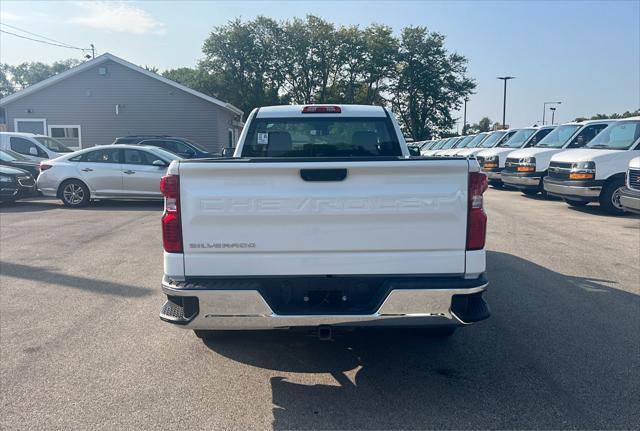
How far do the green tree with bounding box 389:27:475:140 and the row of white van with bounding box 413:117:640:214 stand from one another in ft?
148

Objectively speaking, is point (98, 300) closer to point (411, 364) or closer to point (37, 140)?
point (411, 364)

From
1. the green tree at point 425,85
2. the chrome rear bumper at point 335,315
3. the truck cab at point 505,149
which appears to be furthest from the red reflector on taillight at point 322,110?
the green tree at point 425,85

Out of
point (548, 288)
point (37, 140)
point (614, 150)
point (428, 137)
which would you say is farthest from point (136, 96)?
point (428, 137)

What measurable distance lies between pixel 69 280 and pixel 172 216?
397cm

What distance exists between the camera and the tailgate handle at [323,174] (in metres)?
3.43

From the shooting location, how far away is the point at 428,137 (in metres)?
63.0

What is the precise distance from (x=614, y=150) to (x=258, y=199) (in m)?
11.0

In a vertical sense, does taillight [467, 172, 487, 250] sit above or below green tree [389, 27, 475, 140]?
below

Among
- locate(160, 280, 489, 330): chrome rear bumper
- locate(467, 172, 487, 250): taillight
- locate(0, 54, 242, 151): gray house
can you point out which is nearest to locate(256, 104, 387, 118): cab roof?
locate(467, 172, 487, 250): taillight

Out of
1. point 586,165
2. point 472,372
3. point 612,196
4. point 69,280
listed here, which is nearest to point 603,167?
point 586,165

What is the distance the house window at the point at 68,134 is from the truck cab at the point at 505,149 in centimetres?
1956

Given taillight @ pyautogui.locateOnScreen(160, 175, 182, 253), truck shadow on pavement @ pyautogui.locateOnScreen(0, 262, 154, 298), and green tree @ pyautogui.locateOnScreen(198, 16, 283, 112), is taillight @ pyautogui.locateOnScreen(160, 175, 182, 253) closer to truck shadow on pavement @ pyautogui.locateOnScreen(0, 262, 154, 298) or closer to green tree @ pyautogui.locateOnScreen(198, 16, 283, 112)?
truck shadow on pavement @ pyautogui.locateOnScreen(0, 262, 154, 298)

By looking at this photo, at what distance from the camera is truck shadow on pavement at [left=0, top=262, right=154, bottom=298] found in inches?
244

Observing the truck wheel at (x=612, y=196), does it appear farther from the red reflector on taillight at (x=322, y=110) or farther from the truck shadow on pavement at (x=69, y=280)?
the truck shadow on pavement at (x=69, y=280)
